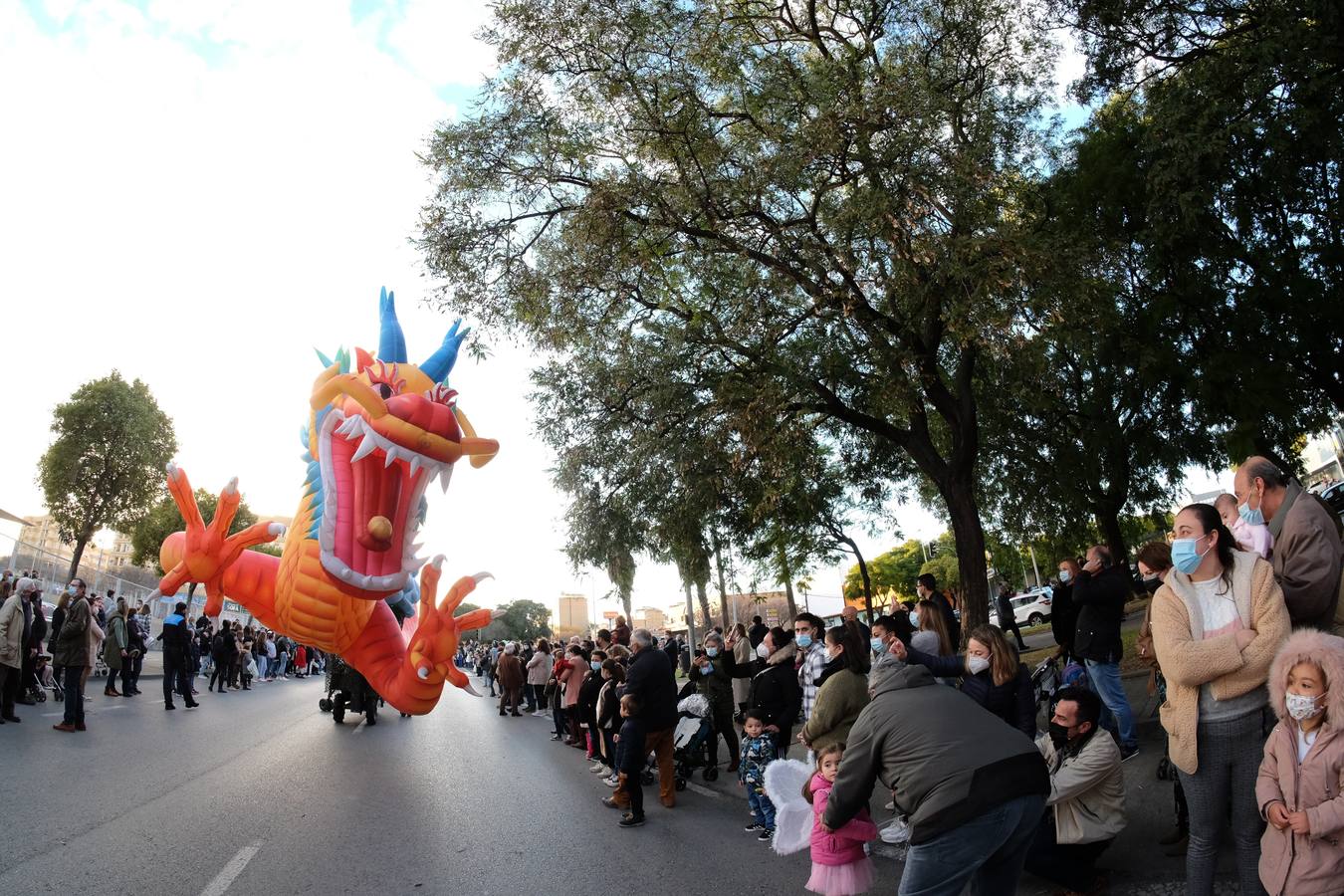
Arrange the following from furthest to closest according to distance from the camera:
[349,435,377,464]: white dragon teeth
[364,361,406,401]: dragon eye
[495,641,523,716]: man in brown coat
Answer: [495,641,523,716]: man in brown coat
[364,361,406,401]: dragon eye
[349,435,377,464]: white dragon teeth

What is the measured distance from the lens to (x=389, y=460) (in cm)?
392

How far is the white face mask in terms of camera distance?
3.68 metres

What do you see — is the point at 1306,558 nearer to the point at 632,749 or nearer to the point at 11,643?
the point at 632,749

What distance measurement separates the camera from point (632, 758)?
26.0ft

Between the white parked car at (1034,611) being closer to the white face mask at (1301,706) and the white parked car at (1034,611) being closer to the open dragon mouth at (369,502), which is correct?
the white face mask at (1301,706)

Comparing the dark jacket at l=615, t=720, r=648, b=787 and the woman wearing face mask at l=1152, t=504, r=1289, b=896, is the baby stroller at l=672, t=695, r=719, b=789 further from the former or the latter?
the woman wearing face mask at l=1152, t=504, r=1289, b=896

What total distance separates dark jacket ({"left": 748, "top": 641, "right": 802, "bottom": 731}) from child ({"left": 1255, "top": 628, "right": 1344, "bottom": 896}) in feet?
14.4

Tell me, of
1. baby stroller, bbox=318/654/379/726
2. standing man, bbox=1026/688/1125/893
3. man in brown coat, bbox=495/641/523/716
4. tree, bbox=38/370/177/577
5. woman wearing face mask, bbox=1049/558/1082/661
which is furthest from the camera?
tree, bbox=38/370/177/577

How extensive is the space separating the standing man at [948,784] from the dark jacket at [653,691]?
480cm

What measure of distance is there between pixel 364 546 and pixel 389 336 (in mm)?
1180

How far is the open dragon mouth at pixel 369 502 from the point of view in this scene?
386 cm

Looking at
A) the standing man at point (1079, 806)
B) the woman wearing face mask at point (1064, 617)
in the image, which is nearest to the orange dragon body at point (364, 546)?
the standing man at point (1079, 806)

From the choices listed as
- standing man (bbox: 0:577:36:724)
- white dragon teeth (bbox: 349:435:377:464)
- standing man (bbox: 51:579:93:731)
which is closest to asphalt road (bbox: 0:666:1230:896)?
standing man (bbox: 51:579:93:731)

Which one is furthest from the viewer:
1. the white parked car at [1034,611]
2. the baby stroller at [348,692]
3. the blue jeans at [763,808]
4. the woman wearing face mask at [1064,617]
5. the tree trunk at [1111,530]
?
the white parked car at [1034,611]
